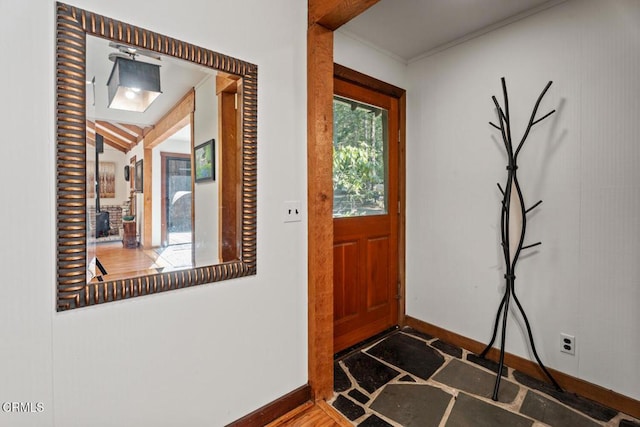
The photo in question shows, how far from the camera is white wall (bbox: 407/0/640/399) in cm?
171

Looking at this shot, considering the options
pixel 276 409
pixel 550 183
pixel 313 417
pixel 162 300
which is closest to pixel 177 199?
pixel 162 300

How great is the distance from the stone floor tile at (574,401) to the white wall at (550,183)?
0.48 feet

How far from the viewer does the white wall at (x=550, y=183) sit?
5.61 ft

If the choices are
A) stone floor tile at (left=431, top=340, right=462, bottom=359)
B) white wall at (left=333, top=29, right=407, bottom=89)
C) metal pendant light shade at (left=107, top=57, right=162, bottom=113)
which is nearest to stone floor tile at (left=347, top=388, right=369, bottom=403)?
stone floor tile at (left=431, top=340, right=462, bottom=359)

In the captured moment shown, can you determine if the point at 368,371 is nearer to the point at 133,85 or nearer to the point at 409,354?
the point at 409,354

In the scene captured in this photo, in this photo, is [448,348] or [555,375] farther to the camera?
[448,348]

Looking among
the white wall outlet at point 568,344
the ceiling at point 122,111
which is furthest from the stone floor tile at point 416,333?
the ceiling at point 122,111

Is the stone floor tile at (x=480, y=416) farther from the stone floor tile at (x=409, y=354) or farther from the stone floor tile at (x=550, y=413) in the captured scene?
the stone floor tile at (x=409, y=354)

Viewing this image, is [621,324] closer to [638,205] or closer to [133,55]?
[638,205]

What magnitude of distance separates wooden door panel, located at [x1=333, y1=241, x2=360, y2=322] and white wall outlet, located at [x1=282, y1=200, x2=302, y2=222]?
27.2 inches

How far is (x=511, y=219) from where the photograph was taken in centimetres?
215

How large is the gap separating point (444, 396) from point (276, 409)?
1.05 metres

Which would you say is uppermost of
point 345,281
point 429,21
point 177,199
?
point 429,21

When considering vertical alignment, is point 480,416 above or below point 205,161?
below
